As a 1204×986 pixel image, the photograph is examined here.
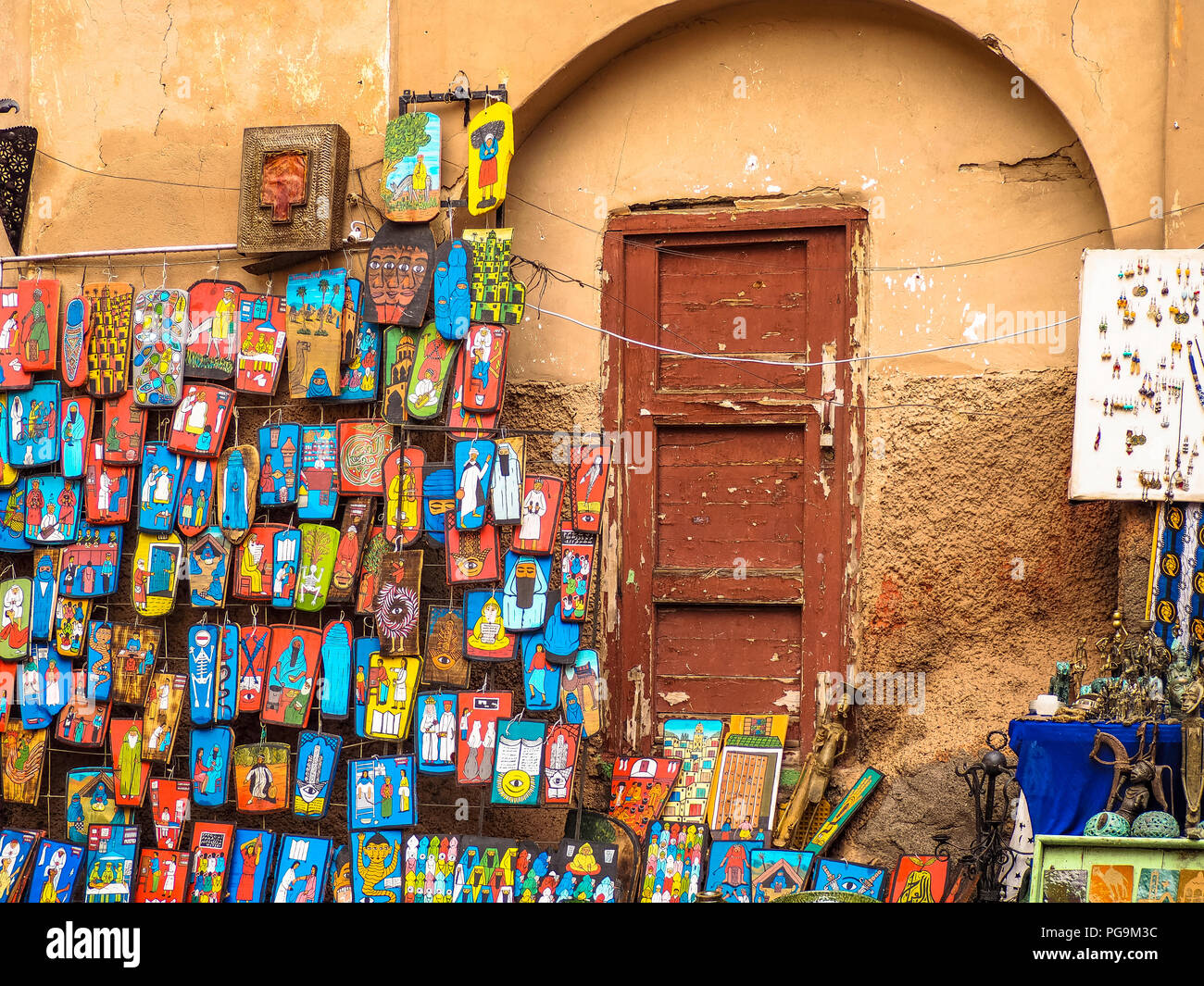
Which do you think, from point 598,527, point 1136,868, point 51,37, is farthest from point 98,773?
point 1136,868

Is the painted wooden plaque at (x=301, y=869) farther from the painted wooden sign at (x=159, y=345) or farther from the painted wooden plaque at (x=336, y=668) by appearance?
the painted wooden sign at (x=159, y=345)

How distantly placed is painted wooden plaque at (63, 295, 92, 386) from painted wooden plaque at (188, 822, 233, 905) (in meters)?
1.86

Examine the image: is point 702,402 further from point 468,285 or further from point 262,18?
point 262,18

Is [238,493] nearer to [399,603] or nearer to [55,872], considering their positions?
[399,603]

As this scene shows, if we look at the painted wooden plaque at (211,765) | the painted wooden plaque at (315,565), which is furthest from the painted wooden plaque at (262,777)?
the painted wooden plaque at (315,565)

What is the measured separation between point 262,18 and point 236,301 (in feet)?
3.99

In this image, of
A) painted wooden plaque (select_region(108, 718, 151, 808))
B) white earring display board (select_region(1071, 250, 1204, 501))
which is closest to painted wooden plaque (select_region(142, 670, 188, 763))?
painted wooden plaque (select_region(108, 718, 151, 808))

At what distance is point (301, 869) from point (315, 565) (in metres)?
1.13

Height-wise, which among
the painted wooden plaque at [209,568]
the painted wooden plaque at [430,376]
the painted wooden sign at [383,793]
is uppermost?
the painted wooden plaque at [430,376]

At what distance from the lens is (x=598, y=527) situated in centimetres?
452

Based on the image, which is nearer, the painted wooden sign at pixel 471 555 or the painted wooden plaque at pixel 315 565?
the painted wooden sign at pixel 471 555

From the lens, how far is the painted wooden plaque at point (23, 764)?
4.93 meters

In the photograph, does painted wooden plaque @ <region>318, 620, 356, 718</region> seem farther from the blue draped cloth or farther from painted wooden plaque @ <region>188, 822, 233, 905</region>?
the blue draped cloth

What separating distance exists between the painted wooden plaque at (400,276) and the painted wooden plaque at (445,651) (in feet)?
3.68
